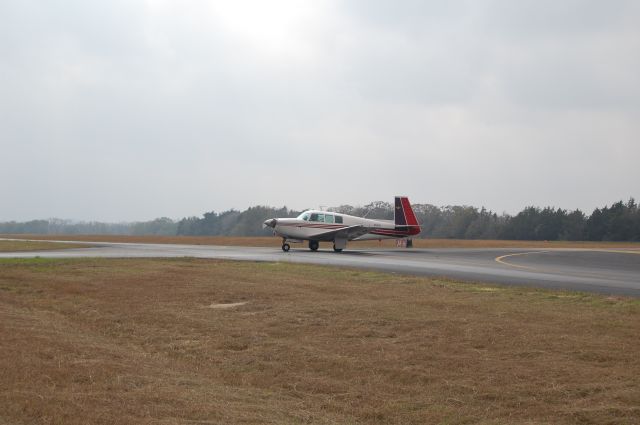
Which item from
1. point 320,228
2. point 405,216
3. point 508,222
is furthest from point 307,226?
point 508,222

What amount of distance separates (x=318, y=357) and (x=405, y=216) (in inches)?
1355

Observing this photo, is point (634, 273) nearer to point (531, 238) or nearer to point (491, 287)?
point (491, 287)

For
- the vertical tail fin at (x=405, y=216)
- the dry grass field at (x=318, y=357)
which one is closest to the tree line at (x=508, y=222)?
the vertical tail fin at (x=405, y=216)

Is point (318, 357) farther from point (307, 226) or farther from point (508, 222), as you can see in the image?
point (508, 222)

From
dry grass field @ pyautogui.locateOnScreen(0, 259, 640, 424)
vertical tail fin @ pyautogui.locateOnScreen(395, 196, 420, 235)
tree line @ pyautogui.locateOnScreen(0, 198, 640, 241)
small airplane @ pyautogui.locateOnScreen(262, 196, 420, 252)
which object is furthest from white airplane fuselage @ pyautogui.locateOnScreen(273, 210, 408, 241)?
tree line @ pyautogui.locateOnScreen(0, 198, 640, 241)

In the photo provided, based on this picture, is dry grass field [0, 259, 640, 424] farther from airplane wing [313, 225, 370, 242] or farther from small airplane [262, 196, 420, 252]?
airplane wing [313, 225, 370, 242]

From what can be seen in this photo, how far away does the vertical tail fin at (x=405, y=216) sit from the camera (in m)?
42.4

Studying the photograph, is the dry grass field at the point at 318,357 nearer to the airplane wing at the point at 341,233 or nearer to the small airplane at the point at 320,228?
the small airplane at the point at 320,228

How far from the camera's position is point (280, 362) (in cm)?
843

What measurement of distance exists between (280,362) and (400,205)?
35006 mm

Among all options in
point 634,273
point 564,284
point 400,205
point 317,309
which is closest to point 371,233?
point 400,205

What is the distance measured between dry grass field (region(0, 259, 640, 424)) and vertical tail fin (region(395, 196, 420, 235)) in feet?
89.3

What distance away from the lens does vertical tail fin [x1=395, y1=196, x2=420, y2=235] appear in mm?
42438

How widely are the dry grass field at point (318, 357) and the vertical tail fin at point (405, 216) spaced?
27224 millimetres
